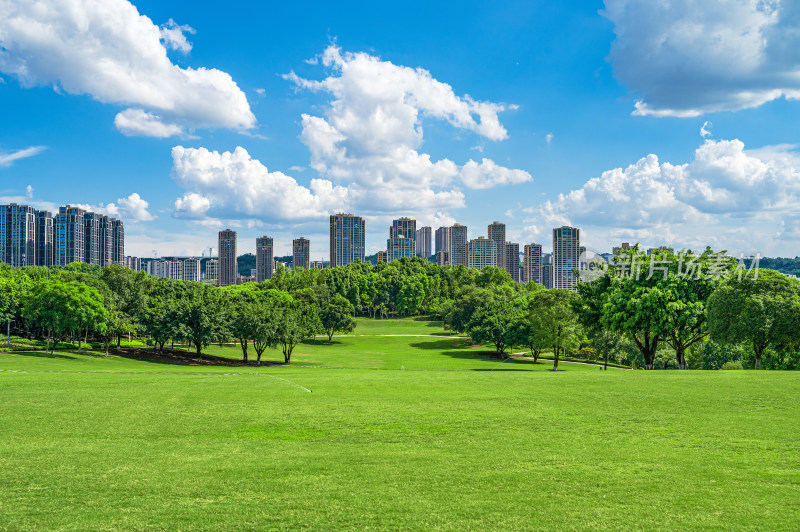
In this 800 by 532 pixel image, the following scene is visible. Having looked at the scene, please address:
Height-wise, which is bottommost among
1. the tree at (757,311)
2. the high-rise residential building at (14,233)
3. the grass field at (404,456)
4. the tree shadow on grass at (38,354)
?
the tree shadow on grass at (38,354)

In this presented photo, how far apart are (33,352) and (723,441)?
195 ft

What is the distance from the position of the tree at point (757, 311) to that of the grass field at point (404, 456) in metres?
10.9

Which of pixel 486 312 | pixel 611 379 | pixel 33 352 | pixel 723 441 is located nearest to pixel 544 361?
pixel 486 312

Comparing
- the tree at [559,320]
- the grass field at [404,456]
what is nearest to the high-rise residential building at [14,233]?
the tree at [559,320]

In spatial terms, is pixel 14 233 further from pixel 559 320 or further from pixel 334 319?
pixel 559 320

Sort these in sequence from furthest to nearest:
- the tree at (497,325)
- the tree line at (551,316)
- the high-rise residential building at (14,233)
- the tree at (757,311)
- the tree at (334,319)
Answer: the high-rise residential building at (14,233)
the tree at (334,319)
the tree at (497,325)
the tree line at (551,316)
the tree at (757,311)

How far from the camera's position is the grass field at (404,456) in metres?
9.27

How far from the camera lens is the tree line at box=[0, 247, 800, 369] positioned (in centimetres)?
3409

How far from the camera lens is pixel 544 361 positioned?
223ft

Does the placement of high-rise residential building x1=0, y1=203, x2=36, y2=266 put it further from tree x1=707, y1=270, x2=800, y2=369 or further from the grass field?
tree x1=707, y1=270, x2=800, y2=369

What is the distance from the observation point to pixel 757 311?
32562mm

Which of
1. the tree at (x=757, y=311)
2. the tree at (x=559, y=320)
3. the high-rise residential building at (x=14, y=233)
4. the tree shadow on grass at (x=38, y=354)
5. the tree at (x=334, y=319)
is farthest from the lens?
the high-rise residential building at (x=14, y=233)

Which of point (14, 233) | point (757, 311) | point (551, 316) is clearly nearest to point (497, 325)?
point (551, 316)

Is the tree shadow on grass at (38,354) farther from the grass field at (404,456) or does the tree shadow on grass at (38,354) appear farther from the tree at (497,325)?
the tree at (497,325)
